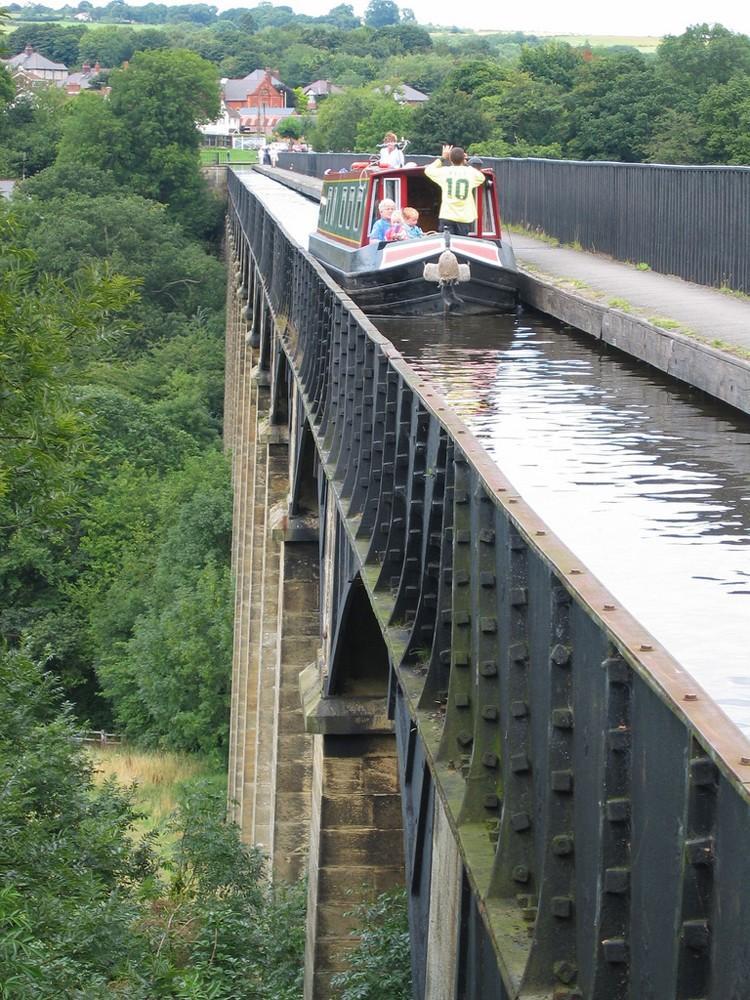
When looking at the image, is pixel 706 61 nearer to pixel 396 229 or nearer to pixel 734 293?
pixel 396 229

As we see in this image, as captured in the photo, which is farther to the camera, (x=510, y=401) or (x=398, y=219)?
(x=398, y=219)

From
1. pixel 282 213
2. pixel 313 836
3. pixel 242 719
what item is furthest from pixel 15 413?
pixel 282 213

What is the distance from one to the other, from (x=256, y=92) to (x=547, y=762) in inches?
7620

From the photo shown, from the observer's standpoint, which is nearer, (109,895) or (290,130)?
(109,895)

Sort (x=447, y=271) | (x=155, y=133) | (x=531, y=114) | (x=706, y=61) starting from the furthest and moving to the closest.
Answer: (x=155, y=133)
(x=706, y=61)
(x=531, y=114)
(x=447, y=271)

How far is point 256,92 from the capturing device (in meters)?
190

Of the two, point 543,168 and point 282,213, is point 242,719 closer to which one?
point 543,168

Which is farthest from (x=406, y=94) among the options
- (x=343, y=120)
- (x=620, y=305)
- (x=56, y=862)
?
(x=56, y=862)

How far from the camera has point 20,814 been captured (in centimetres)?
1121

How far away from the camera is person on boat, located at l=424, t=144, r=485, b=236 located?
57.4 feet

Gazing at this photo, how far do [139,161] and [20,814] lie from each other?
69146 mm

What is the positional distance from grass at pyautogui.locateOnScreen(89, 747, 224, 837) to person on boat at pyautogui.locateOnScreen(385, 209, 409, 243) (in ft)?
52.8

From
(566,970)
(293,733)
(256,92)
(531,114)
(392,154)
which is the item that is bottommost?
(293,733)

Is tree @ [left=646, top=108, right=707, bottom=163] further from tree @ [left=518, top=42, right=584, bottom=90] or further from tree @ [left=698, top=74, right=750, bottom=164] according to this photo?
tree @ [left=518, top=42, right=584, bottom=90]
